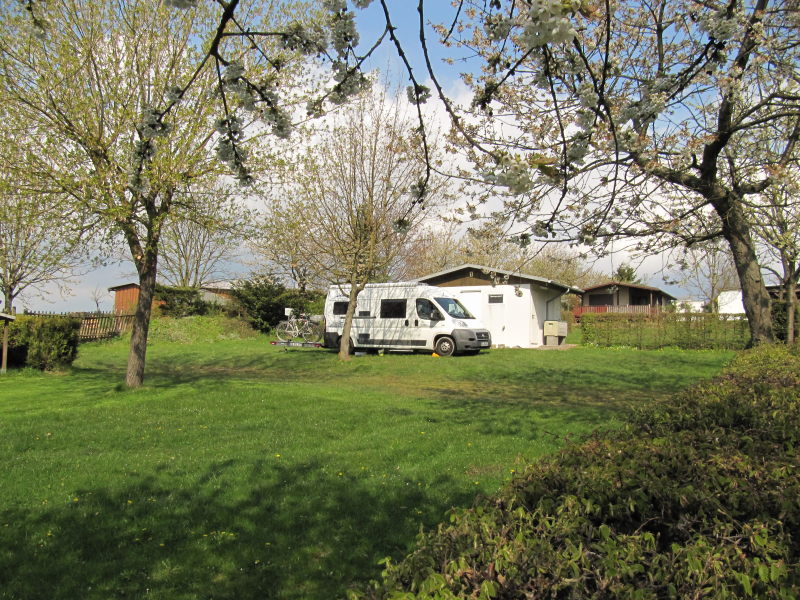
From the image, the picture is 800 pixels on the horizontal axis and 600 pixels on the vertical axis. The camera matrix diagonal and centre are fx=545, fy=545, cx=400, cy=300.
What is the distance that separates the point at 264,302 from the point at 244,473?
2501 cm

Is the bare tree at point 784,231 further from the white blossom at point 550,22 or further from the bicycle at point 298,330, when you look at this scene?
the bicycle at point 298,330

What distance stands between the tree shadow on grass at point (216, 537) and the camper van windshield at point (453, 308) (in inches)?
589

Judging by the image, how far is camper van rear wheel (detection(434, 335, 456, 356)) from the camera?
766 inches

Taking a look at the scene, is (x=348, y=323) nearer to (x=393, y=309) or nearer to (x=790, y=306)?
(x=393, y=309)

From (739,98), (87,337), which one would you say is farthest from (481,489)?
(87,337)

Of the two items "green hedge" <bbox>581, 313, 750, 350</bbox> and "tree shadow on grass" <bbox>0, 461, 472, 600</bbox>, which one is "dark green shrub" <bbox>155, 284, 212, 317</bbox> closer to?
"green hedge" <bbox>581, 313, 750, 350</bbox>

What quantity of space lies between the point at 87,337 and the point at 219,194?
18163 millimetres

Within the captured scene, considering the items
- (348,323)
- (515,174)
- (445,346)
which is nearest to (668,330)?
(445,346)

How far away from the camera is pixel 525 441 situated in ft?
21.3

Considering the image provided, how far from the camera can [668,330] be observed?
22594mm

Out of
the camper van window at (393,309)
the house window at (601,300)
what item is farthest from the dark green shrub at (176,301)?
the house window at (601,300)

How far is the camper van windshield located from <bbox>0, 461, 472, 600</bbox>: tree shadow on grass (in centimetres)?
1496

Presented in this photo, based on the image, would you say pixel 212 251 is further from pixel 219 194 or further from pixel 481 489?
pixel 481 489

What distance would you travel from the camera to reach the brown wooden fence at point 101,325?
80.6 ft
